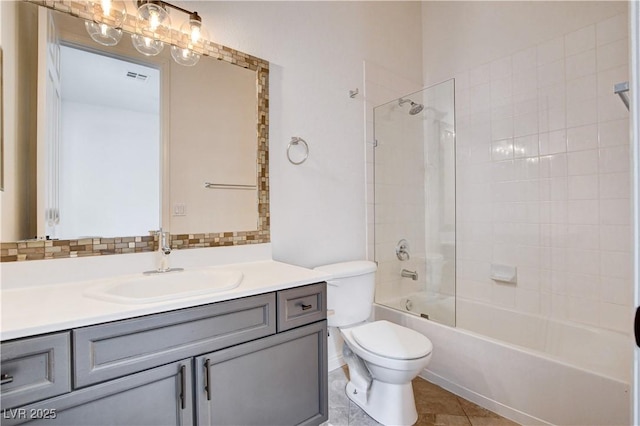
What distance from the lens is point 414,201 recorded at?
235 cm

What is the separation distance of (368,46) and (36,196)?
2195 mm

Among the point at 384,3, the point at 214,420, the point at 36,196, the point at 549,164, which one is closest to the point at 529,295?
the point at 549,164

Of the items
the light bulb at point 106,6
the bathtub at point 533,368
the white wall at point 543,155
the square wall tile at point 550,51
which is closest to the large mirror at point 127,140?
the light bulb at point 106,6

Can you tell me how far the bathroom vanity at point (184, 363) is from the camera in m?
0.81

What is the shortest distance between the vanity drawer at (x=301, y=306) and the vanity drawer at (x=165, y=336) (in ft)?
0.14

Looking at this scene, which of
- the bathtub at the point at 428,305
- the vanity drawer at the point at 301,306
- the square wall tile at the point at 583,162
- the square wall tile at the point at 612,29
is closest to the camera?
the vanity drawer at the point at 301,306

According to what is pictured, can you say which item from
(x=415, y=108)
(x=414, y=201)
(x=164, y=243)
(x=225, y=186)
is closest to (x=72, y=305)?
(x=164, y=243)

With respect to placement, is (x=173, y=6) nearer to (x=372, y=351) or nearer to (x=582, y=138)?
(x=372, y=351)

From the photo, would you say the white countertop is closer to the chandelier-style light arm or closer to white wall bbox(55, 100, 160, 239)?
white wall bbox(55, 100, 160, 239)

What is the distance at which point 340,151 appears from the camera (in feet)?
7.13

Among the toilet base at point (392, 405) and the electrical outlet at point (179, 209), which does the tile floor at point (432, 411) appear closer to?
the toilet base at point (392, 405)

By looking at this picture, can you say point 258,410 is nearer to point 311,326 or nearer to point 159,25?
point 311,326

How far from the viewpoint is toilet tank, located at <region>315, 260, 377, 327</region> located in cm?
184

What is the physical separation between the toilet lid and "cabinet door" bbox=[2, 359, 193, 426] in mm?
905
